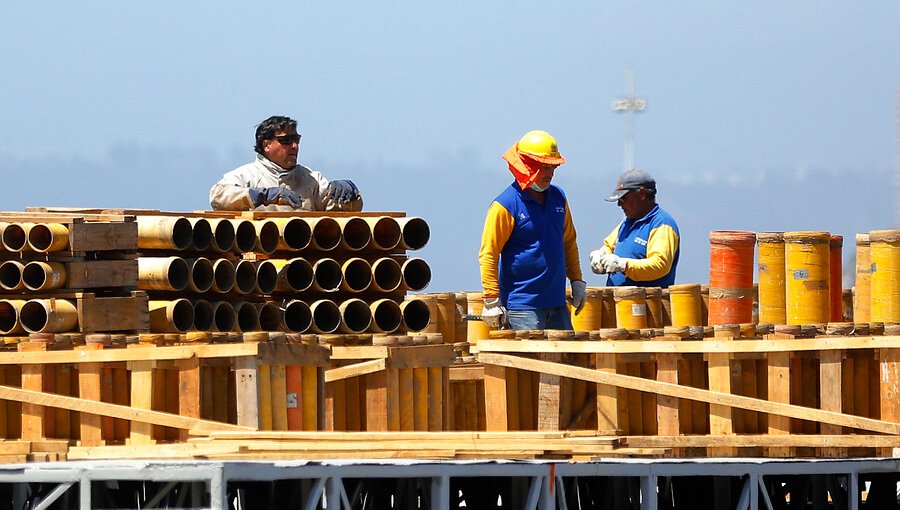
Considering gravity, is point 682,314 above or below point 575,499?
above

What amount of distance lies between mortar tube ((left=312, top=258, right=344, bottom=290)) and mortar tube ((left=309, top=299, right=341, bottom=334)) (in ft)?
0.46

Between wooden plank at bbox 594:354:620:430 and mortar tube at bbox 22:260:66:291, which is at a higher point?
mortar tube at bbox 22:260:66:291

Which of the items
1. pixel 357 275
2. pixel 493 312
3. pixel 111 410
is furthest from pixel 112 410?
pixel 357 275

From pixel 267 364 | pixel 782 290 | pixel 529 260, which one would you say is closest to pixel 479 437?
pixel 267 364

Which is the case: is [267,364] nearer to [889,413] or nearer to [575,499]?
[575,499]

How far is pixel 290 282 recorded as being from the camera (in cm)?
1691

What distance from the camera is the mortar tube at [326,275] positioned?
16.9 metres

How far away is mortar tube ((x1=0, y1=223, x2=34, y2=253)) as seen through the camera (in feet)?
52.6

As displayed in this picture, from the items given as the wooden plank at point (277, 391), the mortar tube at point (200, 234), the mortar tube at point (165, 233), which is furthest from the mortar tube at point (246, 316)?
the wooden plank at point (277, 391)

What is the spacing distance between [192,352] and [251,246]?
11.6 feet

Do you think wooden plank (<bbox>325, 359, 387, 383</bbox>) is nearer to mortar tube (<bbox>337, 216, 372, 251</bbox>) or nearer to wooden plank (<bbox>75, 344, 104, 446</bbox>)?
wooden plank (<bbox>75, 344, 104, 446</bbox>)

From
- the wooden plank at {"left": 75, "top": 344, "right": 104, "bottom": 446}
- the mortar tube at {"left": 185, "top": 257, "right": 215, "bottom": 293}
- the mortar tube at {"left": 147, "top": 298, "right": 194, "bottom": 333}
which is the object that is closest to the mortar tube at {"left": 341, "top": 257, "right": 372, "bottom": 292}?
the mortar tube at {"left": 185, "top": 257, "right": 215, "bottom": 293}

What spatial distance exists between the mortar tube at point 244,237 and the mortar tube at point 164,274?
1.80 ft

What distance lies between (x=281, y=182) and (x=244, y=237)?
3.88 feet
